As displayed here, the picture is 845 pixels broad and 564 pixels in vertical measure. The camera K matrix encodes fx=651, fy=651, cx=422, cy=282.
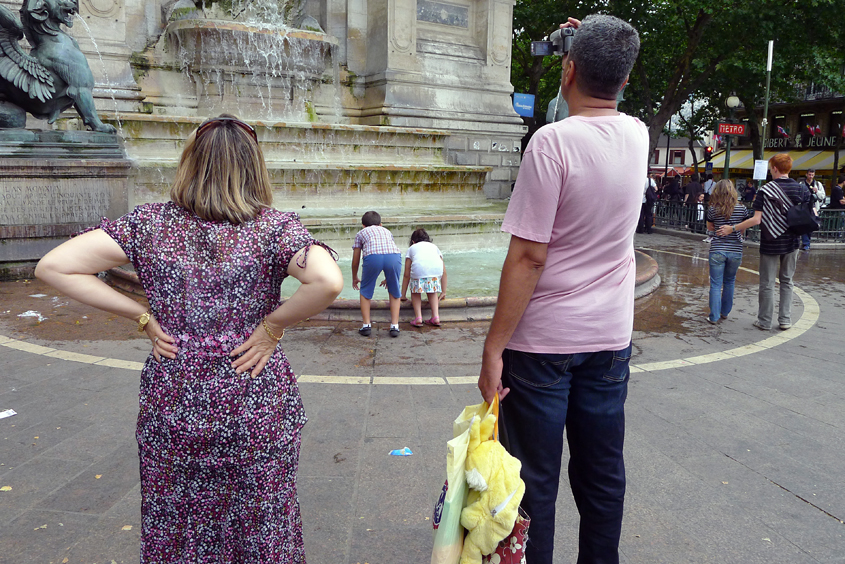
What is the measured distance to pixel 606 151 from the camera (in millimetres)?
2250

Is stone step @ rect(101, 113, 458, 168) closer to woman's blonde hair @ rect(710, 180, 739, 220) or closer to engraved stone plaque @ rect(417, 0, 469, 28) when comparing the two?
engraved stone plaque @ rect(417, 0, 469, 28)

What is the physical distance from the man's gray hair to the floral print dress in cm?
113

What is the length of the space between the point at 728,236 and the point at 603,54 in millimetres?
6831

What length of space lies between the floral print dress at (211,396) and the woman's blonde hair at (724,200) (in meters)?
7.20

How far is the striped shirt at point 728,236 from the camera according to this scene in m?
8.09

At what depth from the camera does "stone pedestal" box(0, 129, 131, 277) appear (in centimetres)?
931

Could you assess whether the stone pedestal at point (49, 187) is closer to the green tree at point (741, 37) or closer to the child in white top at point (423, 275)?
the child in white top at point (423, 275)

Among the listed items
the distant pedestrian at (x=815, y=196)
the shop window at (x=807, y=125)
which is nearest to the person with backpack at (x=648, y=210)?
the distant pedestrian at (x=815, y=196)

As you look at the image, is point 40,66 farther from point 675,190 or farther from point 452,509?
point 675,190

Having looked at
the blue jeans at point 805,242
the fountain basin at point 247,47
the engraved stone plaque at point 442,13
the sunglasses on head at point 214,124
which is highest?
the engraved stone plaque at point 442,13

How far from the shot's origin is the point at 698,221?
18984 mm

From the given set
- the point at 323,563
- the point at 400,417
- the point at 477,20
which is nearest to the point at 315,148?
the point at 477,20

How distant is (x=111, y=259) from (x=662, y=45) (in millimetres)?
28347

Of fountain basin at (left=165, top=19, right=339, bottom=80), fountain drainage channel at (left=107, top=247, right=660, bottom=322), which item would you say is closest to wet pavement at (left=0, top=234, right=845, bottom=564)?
fountain drainage channel at (left=107, top=247, right=660, bottom=322)
